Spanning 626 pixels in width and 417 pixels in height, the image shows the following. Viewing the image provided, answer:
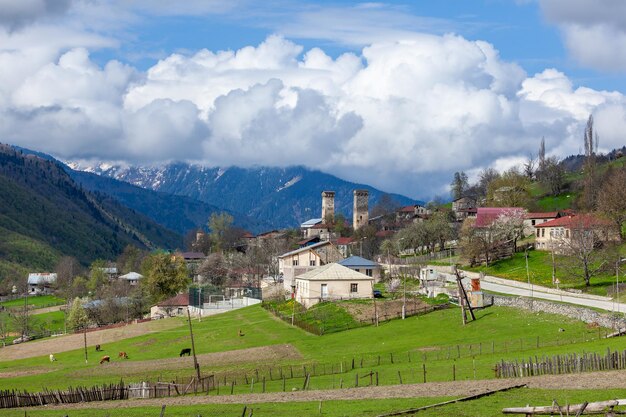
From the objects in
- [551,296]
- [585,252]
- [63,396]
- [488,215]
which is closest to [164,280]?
[488,215]

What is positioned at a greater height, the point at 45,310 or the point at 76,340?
the point at 45,310

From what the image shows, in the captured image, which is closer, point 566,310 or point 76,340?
point 566,310

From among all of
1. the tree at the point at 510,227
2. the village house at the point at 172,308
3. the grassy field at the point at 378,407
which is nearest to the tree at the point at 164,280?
the village house at the point at 172,308

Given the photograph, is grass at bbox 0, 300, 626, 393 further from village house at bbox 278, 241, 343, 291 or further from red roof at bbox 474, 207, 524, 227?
red roof at bbox 474, 207, 524, 227

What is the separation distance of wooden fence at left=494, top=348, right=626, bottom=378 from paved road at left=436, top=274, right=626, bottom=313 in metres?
21.6

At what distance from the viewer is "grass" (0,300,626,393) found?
59938 mm

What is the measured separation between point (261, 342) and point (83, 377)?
19.7 metres

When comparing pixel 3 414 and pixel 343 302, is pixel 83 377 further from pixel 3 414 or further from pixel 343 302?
pixel 343 302

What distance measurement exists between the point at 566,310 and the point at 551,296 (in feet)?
49.1

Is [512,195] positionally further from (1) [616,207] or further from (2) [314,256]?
(1) [616,207]

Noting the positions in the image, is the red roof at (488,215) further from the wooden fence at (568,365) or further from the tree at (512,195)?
the wooden fence at (568,365)

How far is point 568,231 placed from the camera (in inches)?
4983

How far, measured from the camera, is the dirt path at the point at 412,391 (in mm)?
45781

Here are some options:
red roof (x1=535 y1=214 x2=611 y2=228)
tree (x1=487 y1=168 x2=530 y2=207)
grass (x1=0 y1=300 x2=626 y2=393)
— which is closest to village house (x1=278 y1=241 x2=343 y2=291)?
red roof (x1=535 y1=214 x2=611 y2=228)
